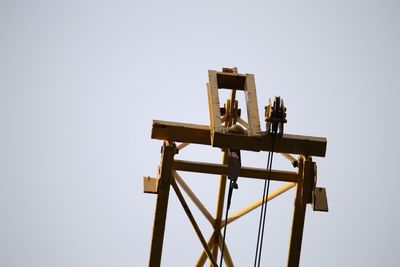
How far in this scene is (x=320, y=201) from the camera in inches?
770

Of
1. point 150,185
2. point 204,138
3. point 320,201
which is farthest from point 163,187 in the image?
point 320,201

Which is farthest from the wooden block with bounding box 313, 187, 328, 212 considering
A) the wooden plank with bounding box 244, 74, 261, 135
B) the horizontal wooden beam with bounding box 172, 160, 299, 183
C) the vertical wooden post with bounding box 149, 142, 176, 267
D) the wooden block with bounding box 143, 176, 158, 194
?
the wooden block with bounding box 143, 176, 158, 194

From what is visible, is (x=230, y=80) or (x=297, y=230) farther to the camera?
(x=230, y=80)

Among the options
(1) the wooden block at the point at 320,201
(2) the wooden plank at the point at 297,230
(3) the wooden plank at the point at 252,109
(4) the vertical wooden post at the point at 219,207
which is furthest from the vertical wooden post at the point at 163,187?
(4) the vertical wooden post at the point at 219,207

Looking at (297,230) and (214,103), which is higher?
(214,103)

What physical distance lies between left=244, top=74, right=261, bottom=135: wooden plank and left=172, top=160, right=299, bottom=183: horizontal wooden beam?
1025 mm

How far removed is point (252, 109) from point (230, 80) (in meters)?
1.48

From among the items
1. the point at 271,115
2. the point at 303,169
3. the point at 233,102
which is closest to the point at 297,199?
the point at 303,169

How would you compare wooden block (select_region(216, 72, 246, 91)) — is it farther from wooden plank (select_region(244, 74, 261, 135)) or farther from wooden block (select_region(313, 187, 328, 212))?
wooden block (select_region(313, 187, 328, 212))

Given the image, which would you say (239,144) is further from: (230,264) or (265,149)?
(230,264)

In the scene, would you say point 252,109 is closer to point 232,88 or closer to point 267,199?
point 232,88

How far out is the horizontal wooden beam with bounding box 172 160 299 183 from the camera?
19517mm

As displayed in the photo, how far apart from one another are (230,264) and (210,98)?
4.21 meters

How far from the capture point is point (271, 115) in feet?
61.4
